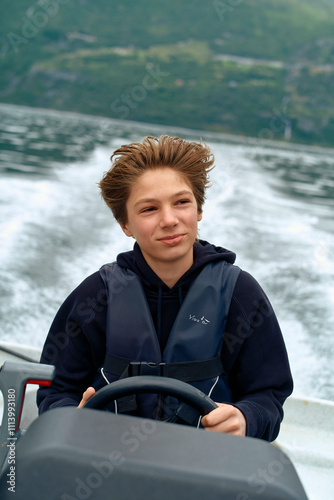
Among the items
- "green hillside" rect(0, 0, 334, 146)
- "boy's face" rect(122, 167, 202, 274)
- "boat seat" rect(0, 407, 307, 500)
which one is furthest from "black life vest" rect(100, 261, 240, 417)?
"green hillside" rect(0, 0, 334, 146)

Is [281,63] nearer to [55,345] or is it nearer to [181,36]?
[181,36]

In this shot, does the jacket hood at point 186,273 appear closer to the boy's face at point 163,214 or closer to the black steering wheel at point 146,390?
the boy's face at point 163,214

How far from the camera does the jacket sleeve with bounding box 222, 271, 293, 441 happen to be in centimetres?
142

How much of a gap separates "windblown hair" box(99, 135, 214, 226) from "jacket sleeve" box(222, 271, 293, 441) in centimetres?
37

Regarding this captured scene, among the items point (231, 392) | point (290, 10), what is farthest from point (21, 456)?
point (290, 10)

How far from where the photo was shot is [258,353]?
56.3 inches

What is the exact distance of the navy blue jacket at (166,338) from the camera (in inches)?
56.1

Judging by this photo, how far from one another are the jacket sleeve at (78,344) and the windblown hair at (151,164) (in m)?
0.25

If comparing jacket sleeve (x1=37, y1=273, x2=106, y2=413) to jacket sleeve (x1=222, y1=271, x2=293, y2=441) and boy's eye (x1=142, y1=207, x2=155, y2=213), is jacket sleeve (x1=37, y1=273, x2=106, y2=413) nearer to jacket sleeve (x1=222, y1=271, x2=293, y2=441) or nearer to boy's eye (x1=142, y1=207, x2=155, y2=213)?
boy's eye (x1=142, y1=207, x2=155, y2=213)

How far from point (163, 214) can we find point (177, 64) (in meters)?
80.9

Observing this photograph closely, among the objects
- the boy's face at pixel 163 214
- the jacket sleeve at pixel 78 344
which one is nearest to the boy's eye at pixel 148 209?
the boy's face at pixel 163 214

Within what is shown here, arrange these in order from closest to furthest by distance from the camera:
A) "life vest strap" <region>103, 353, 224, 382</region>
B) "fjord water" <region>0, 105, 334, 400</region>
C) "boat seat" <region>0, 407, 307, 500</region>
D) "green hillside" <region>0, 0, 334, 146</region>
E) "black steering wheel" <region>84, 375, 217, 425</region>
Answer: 1. "boat seat" <region>0, 407, 307, 500</region>
2. "black steering wheel" <region>84, 375, 217, 425</region>
3. "life vest strap" <region>103, 353, 224, 382</region>
4. "fjord water" <region>0, 105, 334, 400</region>
5. "green hillside" <region>0, 0, 334, 146</region>

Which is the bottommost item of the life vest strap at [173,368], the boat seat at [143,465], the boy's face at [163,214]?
the life vest strap at [173,368]

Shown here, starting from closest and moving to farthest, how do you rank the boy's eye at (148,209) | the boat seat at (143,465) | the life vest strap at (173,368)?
the boat seat at (143,465), the life vest strap at (173,368), the boy's eye at (148,209)
